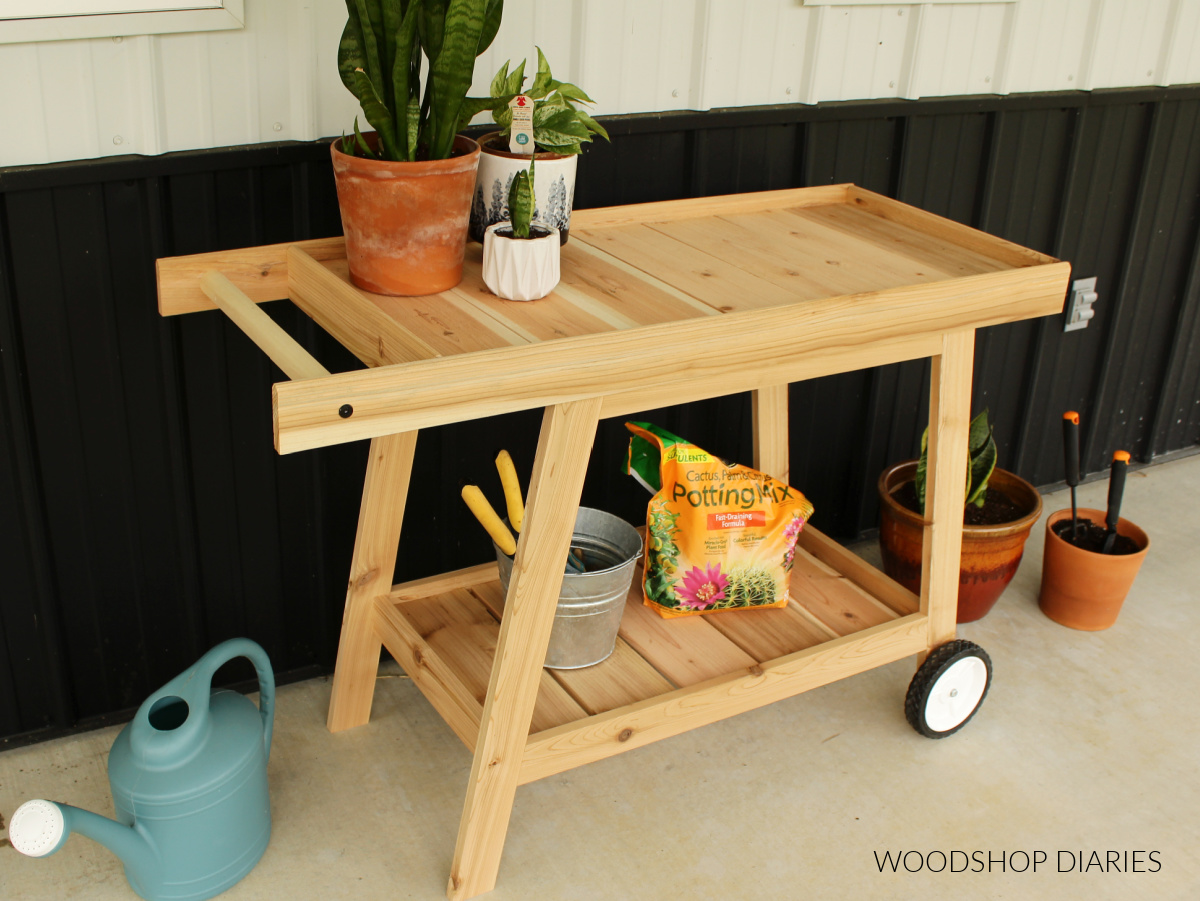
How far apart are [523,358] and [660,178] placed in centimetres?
101

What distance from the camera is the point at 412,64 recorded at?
1.69 m

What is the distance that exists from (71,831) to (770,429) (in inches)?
57.4

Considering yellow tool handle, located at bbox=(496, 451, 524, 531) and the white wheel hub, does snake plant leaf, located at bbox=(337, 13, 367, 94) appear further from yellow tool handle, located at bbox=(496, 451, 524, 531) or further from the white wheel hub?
the white wheel hub

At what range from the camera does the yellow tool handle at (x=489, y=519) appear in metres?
1.79

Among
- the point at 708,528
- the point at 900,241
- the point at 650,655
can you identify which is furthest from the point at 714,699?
the point at 900,241

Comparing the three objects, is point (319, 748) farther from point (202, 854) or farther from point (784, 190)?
point (784, 190)

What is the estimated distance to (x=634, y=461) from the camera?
2143 millimetres

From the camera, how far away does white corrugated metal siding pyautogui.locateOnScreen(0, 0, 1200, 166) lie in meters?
1.76

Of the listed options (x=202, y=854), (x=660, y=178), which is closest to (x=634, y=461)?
(x=660, y=178)

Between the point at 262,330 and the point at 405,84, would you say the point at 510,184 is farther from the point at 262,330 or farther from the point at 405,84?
the point at 262,330

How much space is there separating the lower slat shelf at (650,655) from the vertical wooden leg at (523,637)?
2.6 inches

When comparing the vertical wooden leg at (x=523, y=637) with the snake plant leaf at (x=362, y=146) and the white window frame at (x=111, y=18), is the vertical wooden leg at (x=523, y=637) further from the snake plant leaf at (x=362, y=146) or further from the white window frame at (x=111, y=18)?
the white window frame at (x=111, y=18)

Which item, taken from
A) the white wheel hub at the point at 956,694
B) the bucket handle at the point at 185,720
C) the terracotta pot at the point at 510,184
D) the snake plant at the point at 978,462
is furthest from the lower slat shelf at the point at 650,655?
the terracotta pot at the point at 510,184

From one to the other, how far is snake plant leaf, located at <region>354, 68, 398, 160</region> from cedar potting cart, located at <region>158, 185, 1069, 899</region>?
22 centimetres
